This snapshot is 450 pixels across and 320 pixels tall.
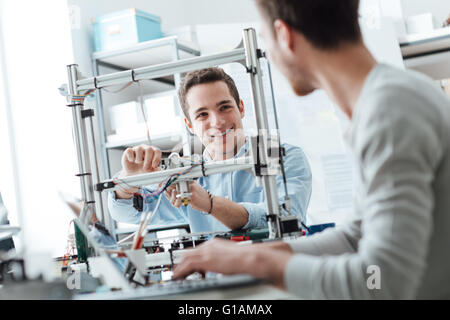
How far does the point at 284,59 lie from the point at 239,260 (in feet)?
1.14

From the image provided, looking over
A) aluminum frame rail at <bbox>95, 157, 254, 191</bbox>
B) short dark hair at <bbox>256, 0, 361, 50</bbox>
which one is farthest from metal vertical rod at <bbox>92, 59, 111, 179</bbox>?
short dark hair at <bbox>256, 0, 361, 50</bbox>

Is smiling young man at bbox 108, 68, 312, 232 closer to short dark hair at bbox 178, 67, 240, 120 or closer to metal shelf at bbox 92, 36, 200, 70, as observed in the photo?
short dark hair at bbox 178, 67, 240, 120

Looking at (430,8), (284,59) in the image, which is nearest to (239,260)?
(284,59)

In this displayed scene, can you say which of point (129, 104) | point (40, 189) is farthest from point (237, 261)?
point (129, 104)

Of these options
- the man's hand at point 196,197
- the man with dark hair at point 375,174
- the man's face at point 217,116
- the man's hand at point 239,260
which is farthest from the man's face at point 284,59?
the man's face at point 217,116

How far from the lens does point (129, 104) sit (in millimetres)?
3002

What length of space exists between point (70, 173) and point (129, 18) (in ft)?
3.16

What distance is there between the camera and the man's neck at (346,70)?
0.79 meters

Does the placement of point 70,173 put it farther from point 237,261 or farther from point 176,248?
point 237,261

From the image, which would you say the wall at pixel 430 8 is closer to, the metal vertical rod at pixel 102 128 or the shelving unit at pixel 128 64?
the shelving unit at pixel 128 64

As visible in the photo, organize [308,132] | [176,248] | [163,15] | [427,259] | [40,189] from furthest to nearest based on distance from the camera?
[163,15] < [308,132] < [40,189] < [176,248] < [427,259]

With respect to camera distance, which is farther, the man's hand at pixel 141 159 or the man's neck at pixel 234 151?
the man's neck at pixel 234 151

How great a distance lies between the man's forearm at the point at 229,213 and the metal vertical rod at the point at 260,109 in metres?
0.25
